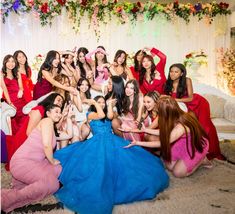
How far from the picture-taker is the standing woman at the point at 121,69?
395 cm

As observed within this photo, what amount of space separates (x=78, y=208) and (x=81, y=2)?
3.41m

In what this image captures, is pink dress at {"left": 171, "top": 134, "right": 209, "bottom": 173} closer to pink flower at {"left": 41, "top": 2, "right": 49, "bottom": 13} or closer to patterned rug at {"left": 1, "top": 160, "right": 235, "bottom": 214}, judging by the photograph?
patterned rug at {"left": 1, "top": 160, "right": 235, "bottom": 214}

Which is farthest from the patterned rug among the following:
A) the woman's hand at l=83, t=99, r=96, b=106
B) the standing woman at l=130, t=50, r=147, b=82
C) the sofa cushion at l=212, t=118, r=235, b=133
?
the standing woman at l=130, t=50, r=147, b=82

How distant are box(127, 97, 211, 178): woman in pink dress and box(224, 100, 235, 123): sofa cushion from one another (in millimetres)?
1586

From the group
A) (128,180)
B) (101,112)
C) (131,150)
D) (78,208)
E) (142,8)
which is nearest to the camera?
(78,208)

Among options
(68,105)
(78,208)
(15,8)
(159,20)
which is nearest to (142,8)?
(159,20)

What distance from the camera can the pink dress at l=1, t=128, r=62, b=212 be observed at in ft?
7.42

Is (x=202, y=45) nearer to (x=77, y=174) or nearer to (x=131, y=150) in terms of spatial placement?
(x=131, y=150)

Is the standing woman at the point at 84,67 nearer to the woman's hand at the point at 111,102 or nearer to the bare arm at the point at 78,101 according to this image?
the bare arm at the point at 78,101

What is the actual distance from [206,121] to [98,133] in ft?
4.78

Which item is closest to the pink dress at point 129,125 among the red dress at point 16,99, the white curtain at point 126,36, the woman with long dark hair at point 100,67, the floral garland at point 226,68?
the woman with long dark hair at point 100,67

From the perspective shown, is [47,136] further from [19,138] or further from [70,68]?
[70,68]

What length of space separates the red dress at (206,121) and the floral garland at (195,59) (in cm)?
171

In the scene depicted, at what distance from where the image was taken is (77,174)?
8.02 feet
